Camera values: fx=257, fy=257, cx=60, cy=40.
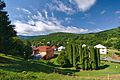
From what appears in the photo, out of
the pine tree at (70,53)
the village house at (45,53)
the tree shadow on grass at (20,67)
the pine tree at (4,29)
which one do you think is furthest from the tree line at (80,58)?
the village house at (45,53)

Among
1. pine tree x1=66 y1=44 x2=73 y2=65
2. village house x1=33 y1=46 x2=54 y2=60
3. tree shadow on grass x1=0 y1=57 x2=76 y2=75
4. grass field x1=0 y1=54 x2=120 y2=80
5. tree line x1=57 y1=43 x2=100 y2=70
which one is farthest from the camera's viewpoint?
village house x1=33 y1=46 x2=54 y2=60

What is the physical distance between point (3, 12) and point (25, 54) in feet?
139

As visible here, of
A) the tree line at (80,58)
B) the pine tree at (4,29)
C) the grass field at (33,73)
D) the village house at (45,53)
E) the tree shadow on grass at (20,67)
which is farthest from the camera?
the village house at (45,53)

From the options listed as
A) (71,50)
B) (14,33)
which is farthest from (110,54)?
(14,33)

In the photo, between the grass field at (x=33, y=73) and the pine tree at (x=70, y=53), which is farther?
the pine tree at (x=70, y=53)

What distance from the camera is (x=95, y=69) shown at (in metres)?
83.3

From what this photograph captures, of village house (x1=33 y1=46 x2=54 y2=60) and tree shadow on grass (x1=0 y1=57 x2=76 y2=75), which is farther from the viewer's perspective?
village house (x1=33 y1=46 x2=54 y2=60)

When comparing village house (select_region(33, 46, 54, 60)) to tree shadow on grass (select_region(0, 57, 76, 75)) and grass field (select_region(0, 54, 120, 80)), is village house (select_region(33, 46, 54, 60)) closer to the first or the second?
grass field (select_region(0, 54, 120, 80))

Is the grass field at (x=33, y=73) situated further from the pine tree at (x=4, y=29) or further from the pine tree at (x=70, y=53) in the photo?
the pine tree at (x=70, y=53)

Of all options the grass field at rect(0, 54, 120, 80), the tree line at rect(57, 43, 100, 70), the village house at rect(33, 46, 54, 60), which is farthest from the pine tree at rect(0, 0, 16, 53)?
the village house at rect(33, 46, 54, 60)

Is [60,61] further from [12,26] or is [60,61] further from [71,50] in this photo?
[12,26]

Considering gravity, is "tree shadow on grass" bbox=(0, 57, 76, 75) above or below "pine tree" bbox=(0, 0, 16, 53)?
below

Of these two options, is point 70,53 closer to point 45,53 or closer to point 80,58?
point 80,58

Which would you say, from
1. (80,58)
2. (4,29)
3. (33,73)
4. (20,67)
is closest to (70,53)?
(80,58)
